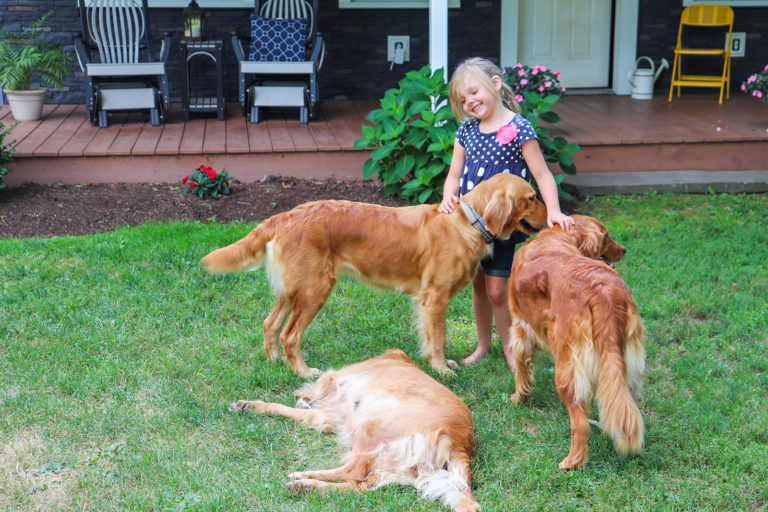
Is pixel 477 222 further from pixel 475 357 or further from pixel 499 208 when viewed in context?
pixel 475 357

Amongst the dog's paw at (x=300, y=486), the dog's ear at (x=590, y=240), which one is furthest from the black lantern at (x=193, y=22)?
the dog's paw at (x=300, y=486)

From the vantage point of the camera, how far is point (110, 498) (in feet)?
8.75

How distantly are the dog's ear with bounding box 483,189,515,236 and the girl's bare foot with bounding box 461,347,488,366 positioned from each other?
796 millimetres

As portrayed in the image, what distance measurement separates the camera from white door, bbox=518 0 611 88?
9125 millimetres

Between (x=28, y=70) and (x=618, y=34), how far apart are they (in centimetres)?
664

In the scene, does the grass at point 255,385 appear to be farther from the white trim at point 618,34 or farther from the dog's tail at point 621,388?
the white trim at point 618,34

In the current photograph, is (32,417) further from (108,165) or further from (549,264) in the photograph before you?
(108,165)

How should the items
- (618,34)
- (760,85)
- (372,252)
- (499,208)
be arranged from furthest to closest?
(618,34) < (760,85) < (372,252) < (499,208)

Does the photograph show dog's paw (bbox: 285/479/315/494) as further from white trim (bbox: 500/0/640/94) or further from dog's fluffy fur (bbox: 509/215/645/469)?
white trim (bbox: 500/0/640/94)

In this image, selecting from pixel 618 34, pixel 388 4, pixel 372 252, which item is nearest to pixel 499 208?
pixel 372 252

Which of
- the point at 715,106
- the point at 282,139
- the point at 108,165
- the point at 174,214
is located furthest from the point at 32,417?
the point at 715,106

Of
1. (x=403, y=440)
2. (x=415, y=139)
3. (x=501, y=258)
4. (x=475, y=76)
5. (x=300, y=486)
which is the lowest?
(x=300, y=486)

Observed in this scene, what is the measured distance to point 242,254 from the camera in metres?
3.53

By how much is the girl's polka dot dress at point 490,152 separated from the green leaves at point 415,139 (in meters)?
1.95
